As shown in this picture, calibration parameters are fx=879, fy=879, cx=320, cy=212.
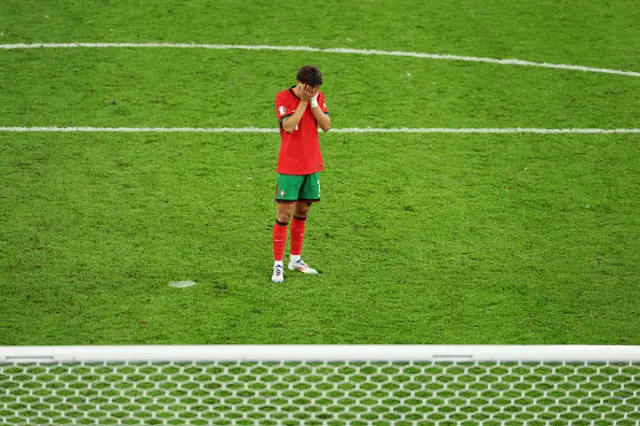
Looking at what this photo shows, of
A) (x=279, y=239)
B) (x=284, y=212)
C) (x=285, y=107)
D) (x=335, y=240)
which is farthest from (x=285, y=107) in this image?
(x=335, y=240)

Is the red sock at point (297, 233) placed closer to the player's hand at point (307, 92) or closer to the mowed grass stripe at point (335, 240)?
the mowed grass stripe at point (335, 240)

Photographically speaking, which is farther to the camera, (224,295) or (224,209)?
(224,209)

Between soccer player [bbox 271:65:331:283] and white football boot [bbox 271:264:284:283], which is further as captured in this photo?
white football boot [bbox 271:264:284:283]

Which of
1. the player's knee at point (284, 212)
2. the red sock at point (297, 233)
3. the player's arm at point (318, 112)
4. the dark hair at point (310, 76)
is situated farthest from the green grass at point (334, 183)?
the dark hair at point (310, 76)

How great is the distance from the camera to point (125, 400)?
5.55 m

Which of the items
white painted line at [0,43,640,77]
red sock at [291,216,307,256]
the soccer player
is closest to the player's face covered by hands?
the soccer player

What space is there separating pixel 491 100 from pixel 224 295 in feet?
17.8

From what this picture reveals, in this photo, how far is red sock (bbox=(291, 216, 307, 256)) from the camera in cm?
732

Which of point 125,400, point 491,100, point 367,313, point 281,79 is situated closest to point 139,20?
point 281,79

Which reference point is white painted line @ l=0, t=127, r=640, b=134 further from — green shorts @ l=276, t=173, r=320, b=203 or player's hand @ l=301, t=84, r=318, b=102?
player's hand @ l=301, t=84, r=318, b=102

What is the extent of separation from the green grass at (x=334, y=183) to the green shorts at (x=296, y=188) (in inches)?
28.8

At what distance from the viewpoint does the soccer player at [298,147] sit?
6.75 metres

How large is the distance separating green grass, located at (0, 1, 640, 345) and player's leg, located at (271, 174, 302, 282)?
0.59ft

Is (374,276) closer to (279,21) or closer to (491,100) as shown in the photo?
(491,100)
